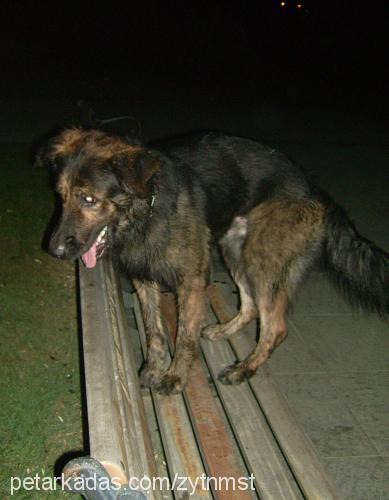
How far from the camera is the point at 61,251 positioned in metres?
3.21

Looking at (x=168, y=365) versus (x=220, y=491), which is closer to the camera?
(x=220, y=491)

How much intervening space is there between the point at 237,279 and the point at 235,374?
37.8 inches

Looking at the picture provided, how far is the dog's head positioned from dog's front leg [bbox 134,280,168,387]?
724 millimetres

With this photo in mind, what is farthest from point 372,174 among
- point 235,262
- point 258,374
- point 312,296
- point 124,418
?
point 124,418

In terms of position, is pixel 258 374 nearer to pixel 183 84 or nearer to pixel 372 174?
pixel 372 174

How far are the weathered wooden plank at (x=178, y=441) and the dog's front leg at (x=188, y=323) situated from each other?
240 mm

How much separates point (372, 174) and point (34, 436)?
8396mm

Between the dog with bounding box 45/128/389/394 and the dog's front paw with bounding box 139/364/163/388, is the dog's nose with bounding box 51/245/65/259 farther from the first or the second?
the dog's front paw with bounding box 139/364/163/388

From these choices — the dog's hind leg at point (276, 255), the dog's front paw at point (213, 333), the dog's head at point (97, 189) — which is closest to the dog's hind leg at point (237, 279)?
the dog's front paw at point (213, 333)

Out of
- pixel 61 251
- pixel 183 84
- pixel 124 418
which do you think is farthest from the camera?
pixel 183 84

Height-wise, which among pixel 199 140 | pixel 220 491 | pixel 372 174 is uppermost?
pixel 199 140

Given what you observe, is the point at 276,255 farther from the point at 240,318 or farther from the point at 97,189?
the point at 97,189

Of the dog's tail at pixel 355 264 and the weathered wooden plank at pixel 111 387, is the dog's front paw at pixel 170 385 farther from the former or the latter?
the dog's tail at pixel 355 264

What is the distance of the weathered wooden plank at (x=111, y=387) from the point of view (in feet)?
6.01
